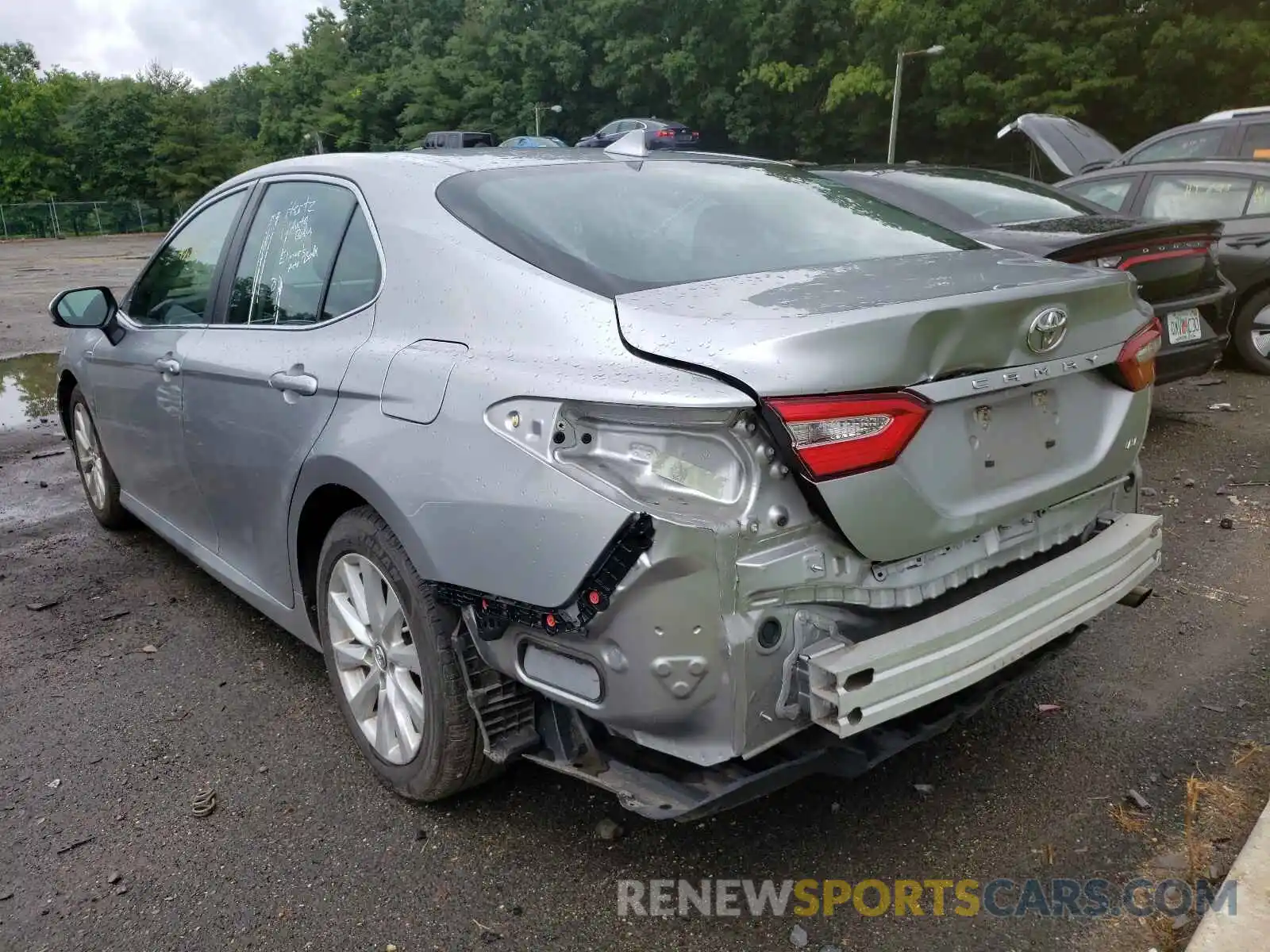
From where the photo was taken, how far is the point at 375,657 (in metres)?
2.80

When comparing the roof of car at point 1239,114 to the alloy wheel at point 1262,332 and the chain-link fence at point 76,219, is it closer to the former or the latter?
the alloy wheel at point 1262,332

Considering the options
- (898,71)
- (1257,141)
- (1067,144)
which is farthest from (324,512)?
(898,71)

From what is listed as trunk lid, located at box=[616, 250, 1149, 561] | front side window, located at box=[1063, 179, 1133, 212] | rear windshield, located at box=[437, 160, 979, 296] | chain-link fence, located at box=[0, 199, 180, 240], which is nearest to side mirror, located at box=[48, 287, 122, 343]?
rear windshield, located at box=[437, 160, 979, 296]

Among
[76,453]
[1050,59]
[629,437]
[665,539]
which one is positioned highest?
[1050,59]

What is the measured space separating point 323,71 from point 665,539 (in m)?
81.5

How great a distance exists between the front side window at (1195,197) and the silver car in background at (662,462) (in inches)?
224

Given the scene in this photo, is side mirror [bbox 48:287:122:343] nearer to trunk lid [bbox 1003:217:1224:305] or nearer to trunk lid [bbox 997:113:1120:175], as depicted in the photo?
trunk lid [bbox 1003:217:1224:305]

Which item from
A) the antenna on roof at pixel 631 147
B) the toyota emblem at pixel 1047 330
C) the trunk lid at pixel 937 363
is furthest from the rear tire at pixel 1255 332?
the toyota emblem at pixel 1047 330

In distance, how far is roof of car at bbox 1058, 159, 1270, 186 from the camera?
24.7 feet

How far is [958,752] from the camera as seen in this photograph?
2941 mm

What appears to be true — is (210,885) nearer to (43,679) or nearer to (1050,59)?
(43,679)

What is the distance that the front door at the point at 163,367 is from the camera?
3.68m

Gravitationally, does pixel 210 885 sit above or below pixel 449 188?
below

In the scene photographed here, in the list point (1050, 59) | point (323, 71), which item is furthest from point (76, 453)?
point (323, 71)
